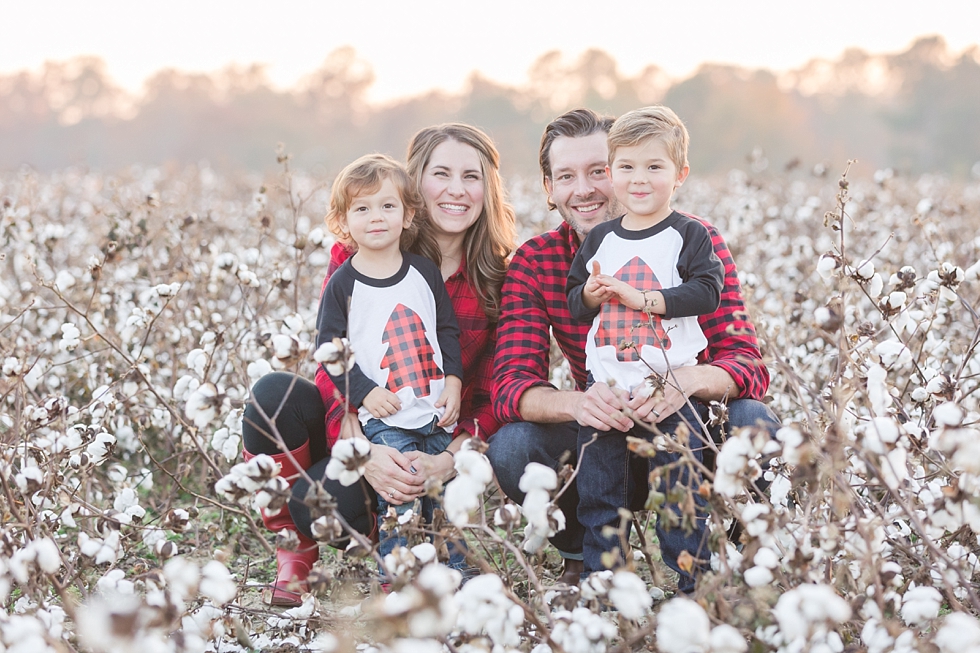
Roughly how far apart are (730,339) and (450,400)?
0.90 m

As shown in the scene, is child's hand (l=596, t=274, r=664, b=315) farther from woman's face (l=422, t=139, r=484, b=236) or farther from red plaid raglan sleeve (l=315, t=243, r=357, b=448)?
red plaid raglan sleeve (l=315, t=243, r=357, b=448)

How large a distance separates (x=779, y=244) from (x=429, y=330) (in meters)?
3.79

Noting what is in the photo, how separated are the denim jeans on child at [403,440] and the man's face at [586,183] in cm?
87

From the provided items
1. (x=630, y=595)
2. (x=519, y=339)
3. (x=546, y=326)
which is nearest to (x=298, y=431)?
(x=519, y=339)

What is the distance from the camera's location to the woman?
9.58 ft

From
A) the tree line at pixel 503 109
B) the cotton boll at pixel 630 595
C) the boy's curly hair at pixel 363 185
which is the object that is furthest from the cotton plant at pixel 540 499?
the tree line at pixel 503 109

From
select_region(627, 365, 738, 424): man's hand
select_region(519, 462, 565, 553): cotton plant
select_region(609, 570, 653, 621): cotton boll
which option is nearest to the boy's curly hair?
select_region(627, 365, 738, 424): man's hand

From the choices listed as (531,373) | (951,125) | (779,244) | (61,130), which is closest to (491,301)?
(531,373)

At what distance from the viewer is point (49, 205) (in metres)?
9.45

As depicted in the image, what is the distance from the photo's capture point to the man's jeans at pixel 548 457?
2912mm

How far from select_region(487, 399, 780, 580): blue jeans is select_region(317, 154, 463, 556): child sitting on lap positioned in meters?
0.18

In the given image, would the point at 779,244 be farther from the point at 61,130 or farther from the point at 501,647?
the point at 61,130

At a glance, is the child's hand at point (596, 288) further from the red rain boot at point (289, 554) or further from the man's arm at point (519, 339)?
the red rain boot at point (289, 554)

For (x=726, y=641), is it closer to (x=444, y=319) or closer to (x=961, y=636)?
(x=961, y=636)
